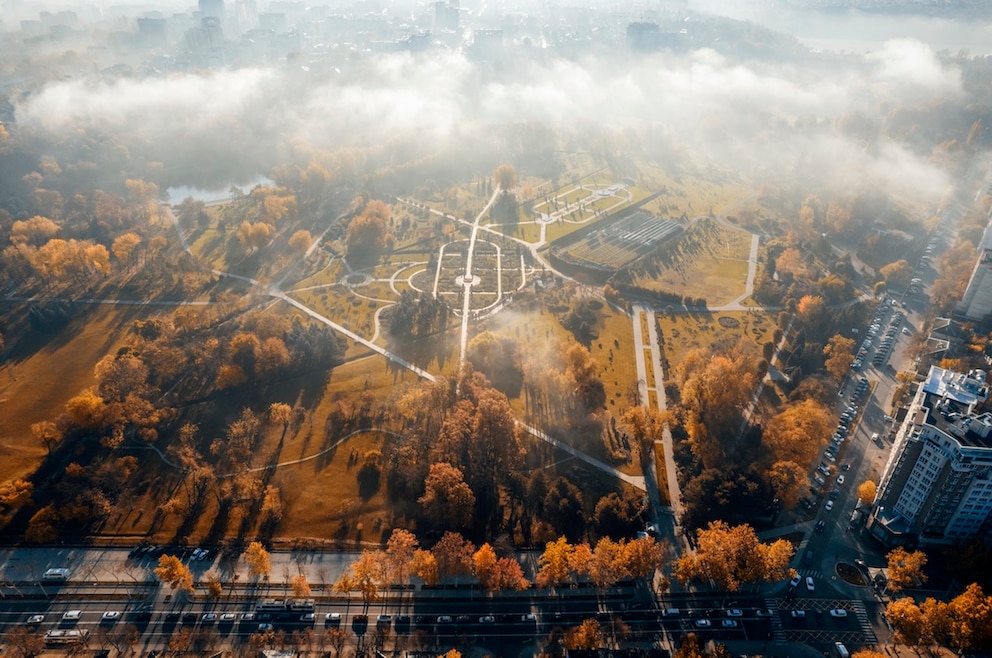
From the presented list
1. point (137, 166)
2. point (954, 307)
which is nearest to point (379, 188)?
point (137, 166)

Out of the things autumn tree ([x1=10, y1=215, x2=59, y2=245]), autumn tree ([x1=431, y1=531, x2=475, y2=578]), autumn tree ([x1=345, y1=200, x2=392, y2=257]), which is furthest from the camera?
autumn tree ([x1=345, y1=200, x2=392, y2=257])

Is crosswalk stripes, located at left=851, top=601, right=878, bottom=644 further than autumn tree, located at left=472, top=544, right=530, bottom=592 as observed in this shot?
No

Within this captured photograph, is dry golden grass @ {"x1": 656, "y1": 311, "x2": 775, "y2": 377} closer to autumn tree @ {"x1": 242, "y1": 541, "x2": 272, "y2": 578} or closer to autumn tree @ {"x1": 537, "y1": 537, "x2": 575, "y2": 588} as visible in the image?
autumn tree @ {"x1": 537, "y1": 537, "x2": 575, "y2": 588}

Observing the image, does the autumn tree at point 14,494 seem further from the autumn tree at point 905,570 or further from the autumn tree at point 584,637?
the autumn tree at point 905,570

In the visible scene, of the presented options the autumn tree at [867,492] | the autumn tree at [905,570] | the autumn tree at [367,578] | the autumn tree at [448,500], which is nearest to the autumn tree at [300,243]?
the autumn tree at [448,500]

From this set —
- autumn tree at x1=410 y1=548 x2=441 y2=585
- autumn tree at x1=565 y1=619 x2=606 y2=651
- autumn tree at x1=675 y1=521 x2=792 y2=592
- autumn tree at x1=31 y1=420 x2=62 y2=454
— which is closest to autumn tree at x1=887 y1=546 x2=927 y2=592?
autumn tree at x1=675 y1=521 x2=792 y2=592
